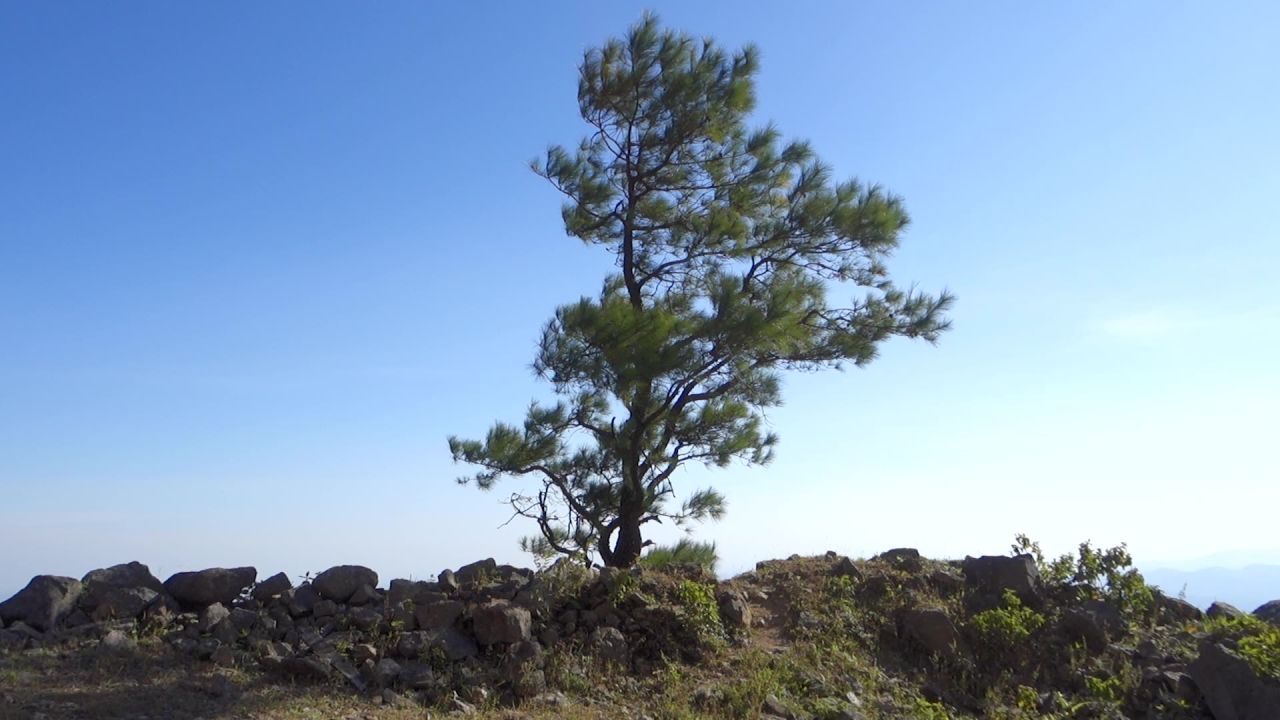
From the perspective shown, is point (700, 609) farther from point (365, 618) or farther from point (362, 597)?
point (362, 597)

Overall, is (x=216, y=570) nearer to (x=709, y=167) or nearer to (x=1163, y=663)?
(x=709, y=167)

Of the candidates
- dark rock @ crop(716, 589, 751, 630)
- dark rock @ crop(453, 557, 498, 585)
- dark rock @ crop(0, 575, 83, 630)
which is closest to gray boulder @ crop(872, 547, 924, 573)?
dark rock @ crop(716, 589, 751, 630)

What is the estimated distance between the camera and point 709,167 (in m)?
10.6

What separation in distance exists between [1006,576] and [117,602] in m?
7.15

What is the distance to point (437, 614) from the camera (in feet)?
25.5

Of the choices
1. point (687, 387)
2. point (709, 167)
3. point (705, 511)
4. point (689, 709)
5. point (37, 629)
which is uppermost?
point (709, 167)

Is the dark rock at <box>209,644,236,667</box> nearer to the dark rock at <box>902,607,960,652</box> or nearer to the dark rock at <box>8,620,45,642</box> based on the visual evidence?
the dark rock at <box>8,620,45,642</box>

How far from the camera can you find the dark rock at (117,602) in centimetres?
763

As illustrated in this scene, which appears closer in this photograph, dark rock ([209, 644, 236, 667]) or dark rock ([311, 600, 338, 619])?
dark rock ([209, 644, 236, 667])

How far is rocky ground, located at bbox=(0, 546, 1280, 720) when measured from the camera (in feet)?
22.1

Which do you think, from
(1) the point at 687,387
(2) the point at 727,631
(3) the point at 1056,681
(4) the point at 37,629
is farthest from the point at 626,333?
(4) the point at 37,629

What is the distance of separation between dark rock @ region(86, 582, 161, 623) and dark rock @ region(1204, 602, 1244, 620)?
846 centimetres

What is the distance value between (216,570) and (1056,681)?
21.1 feet

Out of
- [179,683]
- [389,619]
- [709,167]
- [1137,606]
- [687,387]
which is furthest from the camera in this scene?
[709,167]
